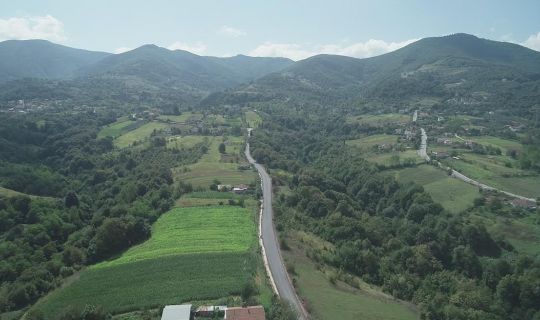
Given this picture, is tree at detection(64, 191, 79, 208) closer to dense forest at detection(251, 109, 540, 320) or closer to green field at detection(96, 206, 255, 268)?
green field at detection(96, 206, 255, 268)

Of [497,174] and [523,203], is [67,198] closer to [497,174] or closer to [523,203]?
[523,203]

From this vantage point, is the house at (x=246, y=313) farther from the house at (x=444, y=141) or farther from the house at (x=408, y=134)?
the house at (x=408, y=134)

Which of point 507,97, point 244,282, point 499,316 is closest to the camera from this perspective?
point 244,282

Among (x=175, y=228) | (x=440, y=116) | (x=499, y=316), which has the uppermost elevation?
(x=440, y=116)

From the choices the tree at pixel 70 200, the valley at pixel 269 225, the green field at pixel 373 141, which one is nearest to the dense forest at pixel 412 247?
the valley at pixel 269 225

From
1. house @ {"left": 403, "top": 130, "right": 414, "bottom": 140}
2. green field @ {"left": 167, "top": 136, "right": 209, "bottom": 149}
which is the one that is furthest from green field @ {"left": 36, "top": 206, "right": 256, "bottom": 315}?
house @ {"left": 403, "top": 130, "right": 414, "bottom": 140}

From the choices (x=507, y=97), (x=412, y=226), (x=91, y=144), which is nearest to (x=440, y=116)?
(x=507, y=97)

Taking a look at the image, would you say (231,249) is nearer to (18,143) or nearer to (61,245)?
(61,245)
